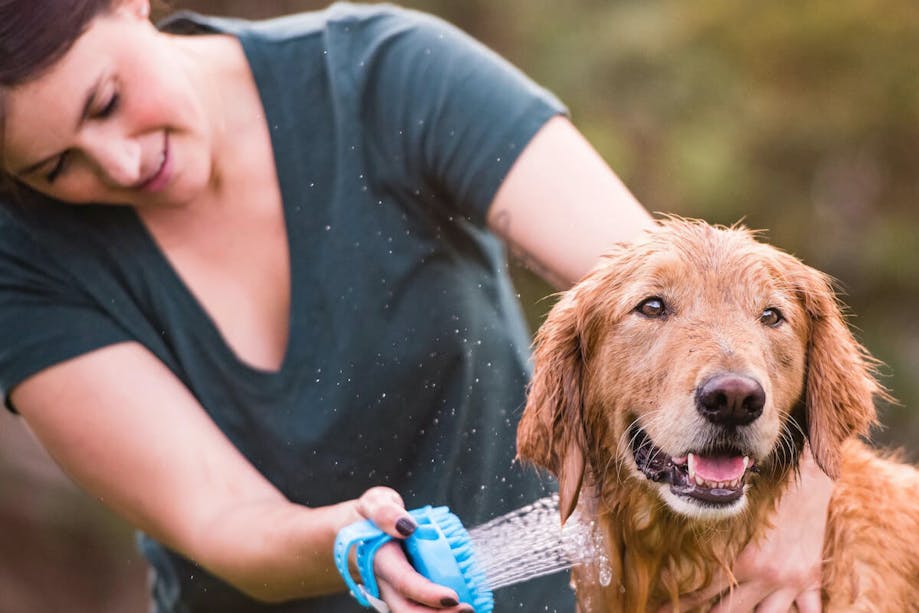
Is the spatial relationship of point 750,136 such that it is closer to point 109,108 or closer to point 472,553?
point 109,108

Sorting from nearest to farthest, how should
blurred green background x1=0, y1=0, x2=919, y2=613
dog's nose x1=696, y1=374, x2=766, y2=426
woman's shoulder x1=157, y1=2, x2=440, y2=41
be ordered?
dog's nose x1=696, y1=374, x2=766, y2=426 < woman's shoulder x1=157, y1=2, x2=440, y2=41 < blurred green background x1=0, y1=0, x2=919, y2=613

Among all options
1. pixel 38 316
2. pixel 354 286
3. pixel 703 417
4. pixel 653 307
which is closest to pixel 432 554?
pixel 703 417

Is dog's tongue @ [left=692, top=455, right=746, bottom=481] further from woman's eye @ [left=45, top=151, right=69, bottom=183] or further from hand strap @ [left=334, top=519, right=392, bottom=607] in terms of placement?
woman's eye @ [left=45, top=151, right=69, bottom=183]

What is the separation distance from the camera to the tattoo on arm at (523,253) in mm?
2822

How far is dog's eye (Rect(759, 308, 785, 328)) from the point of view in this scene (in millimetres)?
2383

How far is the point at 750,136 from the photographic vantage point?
8.12 m

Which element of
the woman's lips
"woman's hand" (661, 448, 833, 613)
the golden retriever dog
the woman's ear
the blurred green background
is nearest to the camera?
the golden retriever dog

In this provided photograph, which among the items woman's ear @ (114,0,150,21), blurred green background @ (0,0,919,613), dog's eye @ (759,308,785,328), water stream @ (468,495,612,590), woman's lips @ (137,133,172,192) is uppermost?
woman's ear @ (114,0,150,21)

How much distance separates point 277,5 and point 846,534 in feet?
23.7

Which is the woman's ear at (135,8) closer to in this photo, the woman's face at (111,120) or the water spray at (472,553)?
the woman's face at (111,120)

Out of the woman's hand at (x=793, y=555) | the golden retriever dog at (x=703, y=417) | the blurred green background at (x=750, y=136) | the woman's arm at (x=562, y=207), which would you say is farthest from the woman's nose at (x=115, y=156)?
the blurred green background at (x=750, y=136)

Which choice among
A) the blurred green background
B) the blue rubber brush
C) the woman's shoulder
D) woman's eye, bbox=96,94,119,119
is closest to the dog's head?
the blue rubber brush

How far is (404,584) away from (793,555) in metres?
0.88

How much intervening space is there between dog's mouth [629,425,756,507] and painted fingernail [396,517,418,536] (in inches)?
23.6
